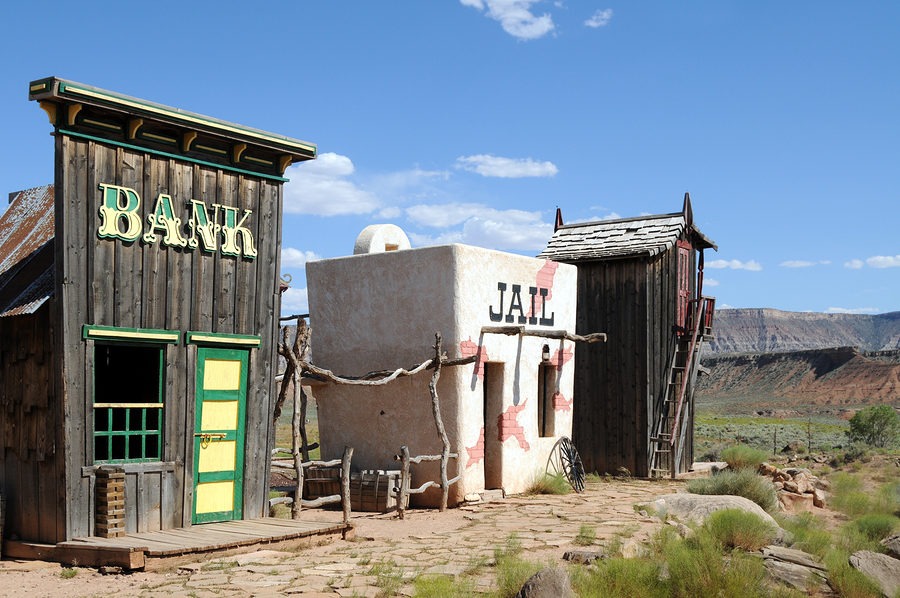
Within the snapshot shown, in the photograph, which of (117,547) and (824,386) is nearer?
(117,547)

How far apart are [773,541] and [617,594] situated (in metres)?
4.21

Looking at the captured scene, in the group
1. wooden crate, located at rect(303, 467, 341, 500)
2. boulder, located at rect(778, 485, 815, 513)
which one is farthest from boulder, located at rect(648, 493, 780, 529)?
wooden crate, located at rect(303, 467, 341, 500)

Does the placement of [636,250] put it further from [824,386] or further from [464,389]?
[824,386]

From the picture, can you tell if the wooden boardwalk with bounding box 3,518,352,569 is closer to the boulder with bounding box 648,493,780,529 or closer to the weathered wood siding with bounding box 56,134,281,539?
the weathered wood siding with bounding box 56,134,281,539

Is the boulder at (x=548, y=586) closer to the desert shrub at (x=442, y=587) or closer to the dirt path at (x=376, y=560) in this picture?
the desert shrub at (x=442, y=587)

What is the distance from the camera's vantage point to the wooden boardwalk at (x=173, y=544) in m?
9.90

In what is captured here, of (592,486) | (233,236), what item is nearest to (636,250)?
(592,486)

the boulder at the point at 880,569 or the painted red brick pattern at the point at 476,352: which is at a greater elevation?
the painted red brick pattern at the point at 476,352

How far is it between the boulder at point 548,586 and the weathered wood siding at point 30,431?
5.18 metres

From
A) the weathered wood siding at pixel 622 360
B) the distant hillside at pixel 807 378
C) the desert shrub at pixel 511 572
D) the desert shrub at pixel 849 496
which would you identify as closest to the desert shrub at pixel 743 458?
the desert shrub at pixel 849 496

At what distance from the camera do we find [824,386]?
7744cm

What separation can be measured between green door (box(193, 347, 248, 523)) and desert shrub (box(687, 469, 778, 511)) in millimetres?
8563

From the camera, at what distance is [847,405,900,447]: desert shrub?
102 ft

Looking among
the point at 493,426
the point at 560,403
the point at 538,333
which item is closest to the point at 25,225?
the point at 493,426
